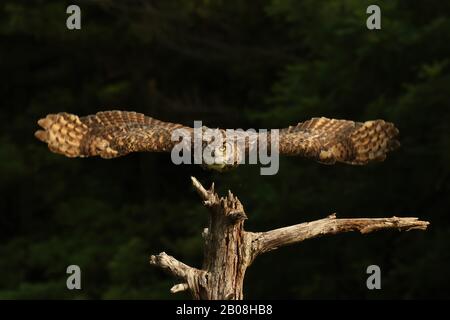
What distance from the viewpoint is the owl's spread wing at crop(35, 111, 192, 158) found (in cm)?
970

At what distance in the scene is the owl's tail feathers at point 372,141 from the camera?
10.2m

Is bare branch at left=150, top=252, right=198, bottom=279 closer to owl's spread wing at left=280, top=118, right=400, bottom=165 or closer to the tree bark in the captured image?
the tree bark

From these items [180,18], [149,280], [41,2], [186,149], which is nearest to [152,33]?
[180,18]

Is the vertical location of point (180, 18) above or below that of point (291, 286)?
above

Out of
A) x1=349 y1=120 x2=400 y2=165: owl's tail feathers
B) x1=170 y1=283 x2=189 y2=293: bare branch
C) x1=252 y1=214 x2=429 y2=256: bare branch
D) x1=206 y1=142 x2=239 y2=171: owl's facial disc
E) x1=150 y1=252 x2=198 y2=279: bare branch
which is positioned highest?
x1=349 y1=120 x2=400 y2=165: owl's tail feathers

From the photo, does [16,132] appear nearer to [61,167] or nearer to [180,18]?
[61,167]

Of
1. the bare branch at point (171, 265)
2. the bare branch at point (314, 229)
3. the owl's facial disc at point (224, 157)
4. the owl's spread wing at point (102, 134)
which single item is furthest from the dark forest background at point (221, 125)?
the bare branch at point (171, 265)

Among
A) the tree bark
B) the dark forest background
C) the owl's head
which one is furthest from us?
the dark forest background

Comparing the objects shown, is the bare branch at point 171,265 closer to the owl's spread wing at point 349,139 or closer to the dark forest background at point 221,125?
the owl's spread wing at point 349,139

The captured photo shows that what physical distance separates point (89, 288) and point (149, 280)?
0.85 metres

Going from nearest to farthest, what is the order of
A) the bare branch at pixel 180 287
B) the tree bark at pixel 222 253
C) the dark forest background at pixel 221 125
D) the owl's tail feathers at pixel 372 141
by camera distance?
the bare branch at pixel 180 287 → the tree bark at pixel 222 253 → the owl's tail feathers at pixel 372 141 → the dark forest background at pixel 221 125

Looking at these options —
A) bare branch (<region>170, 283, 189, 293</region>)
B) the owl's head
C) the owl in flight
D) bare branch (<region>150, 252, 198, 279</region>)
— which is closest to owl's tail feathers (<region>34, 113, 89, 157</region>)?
the owl in flight

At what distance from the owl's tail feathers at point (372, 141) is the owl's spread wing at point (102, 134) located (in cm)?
138
